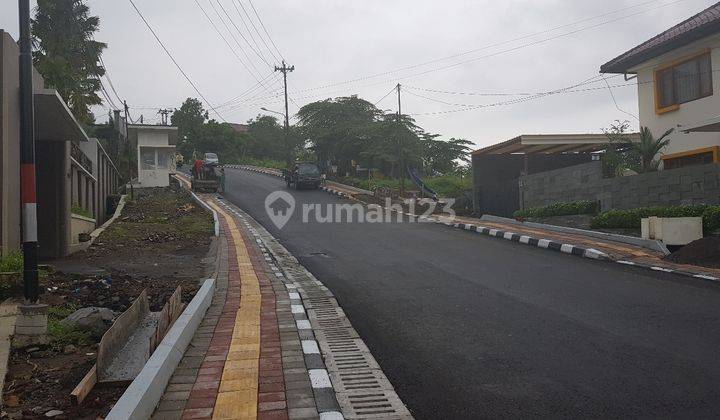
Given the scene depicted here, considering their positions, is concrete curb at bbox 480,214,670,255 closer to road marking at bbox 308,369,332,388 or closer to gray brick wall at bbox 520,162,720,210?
gray brick wall at bbox 520,162,720,210

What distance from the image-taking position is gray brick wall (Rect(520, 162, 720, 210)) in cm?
1448

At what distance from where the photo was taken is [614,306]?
7859mm

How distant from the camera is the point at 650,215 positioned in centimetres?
1527

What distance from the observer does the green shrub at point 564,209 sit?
60.1ft

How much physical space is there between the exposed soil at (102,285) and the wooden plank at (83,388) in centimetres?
5

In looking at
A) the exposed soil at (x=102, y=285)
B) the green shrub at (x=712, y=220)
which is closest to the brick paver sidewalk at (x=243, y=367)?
the exposed soil at (x=102, y=285)

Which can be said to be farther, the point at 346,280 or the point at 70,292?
the point at 346,280

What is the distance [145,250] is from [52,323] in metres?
7.96

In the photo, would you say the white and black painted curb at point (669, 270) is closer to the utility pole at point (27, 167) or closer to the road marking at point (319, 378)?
the road marking at point (319, 378)

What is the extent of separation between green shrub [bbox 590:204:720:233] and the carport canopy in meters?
5.90

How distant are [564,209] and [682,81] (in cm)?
546

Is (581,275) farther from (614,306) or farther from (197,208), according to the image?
(197,208)

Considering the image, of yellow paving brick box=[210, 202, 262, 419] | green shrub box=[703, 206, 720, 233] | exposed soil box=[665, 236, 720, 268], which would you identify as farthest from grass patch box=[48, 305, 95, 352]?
green shrub box=[703, 206, 720, 233]

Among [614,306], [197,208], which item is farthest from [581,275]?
[197,208]
